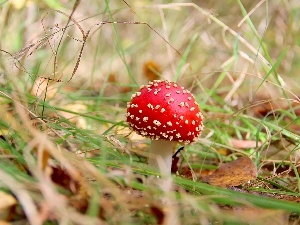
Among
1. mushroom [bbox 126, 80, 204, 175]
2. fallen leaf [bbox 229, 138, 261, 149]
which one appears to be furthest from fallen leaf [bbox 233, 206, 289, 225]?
fallen leaf [bbox 229, 138, 261, 149]

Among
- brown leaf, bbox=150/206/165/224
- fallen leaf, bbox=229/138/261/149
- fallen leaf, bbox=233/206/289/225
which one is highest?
brown leaf, bbox=150/206/165/224

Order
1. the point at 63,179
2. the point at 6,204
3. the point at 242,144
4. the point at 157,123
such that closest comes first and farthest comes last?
the point at 6,204 < the point at 63,179 < the point at 157,123 < the point at 242,144

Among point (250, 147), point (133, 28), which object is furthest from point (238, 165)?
point (133, 28)

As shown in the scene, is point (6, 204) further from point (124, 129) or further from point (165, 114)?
point (124, 129)

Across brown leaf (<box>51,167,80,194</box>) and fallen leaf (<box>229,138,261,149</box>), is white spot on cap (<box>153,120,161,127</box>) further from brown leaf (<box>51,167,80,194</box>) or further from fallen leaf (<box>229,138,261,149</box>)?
fallen leaf (<box>229,138,261,149</box>)

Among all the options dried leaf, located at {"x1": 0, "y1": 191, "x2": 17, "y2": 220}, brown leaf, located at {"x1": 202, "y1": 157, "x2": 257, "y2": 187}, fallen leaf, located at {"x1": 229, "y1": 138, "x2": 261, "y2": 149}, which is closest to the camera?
dried leaf, located at {"x1": 0, "y1": 191, "x2": 17, "y2": 220}

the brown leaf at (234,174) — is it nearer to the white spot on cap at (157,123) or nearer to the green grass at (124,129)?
the green grass at (124,129)

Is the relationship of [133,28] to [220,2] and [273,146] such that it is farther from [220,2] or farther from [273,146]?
[273,146]

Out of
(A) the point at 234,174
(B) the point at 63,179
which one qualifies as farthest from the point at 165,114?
(B) the point at 63,179
